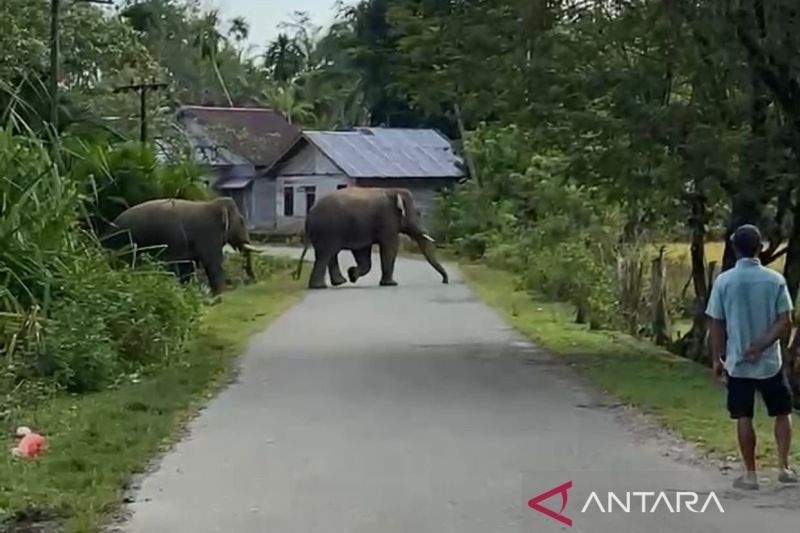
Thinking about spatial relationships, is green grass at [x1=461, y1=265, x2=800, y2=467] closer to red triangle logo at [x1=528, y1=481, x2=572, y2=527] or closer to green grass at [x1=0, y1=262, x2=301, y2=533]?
red triangle logo at [x1=528, y1=481, x2=572, y2=527]

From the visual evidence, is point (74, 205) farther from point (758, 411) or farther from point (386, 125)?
point (386, 125)

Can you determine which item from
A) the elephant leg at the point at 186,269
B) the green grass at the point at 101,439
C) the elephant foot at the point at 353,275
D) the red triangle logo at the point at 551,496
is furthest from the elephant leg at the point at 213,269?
the red triangle logo at the point at 551,496

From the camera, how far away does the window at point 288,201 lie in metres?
65.2

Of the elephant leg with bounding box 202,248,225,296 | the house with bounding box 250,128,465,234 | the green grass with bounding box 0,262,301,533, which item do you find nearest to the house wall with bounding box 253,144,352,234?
the house with bounding box 250,128,465,234

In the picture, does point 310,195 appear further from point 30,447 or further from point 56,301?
point 30,447

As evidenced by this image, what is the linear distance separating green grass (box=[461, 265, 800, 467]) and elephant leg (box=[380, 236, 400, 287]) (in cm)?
601

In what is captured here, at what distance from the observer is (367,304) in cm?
2662

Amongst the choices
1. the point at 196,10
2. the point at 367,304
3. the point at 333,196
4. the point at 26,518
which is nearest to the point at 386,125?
the point at 196,10

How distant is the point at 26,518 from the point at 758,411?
6837 millimetres

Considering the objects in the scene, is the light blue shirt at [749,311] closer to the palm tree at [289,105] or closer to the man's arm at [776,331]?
the man's arm at [776,331]

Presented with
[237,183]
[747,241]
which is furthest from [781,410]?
[237,183]

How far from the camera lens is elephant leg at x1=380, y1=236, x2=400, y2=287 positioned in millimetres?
32531

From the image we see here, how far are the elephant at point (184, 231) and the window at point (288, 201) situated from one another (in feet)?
118

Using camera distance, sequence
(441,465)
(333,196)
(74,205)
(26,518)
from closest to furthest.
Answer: (26,518) → (441,465) → (74,205) → (333,196)
